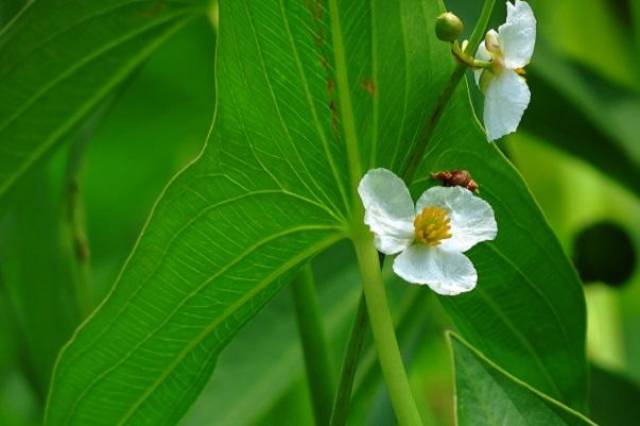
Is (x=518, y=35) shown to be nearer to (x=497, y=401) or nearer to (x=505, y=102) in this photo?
(x=505, y=102)

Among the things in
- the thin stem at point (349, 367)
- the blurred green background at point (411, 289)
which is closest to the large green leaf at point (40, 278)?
the blurred green background at point (411, 289)

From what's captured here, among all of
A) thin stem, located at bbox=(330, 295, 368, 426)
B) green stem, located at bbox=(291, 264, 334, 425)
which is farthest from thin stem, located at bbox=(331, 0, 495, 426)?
green stem, located at bbox=(291, 264, 334, 425)

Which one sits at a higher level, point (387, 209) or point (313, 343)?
point (387, 209)

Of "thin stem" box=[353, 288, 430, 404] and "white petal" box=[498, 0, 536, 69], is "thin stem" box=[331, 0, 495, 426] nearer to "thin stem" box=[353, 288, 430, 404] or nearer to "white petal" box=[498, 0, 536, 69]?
"white petal" box=[498, 0, 536, 69]

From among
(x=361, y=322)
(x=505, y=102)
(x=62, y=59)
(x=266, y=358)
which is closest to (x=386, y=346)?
A: (x=361, y=322)

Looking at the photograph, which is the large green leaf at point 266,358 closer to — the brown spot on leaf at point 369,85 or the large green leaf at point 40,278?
the large green leaf at point 40,278
